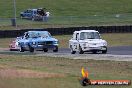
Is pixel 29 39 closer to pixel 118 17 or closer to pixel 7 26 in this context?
pixel 7 26

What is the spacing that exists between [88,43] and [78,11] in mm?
43183

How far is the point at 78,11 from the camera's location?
7425 cm

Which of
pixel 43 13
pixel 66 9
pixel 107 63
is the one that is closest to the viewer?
pixel 107 63

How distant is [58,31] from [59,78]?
34.7 m

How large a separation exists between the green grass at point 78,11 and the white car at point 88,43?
25.2 m

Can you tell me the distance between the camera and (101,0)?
82500 mm

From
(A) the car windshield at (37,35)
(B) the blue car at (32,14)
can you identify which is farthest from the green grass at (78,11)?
(A) the car windshield at (37,35)

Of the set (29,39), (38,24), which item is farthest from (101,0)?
(29,39)

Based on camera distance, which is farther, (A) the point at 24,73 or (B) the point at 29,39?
(B) the point at 29,39

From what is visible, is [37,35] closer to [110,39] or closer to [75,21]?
[110,39]

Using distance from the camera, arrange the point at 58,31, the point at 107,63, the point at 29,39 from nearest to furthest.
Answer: the point at 107,63 < the point at 29,39 < the point at 58,31

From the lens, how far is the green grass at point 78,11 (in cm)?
6105

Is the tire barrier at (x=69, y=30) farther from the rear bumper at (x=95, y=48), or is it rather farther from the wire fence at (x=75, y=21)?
the rear bumper at (x=95, y=48)

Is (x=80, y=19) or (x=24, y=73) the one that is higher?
(x=24, y=73)
